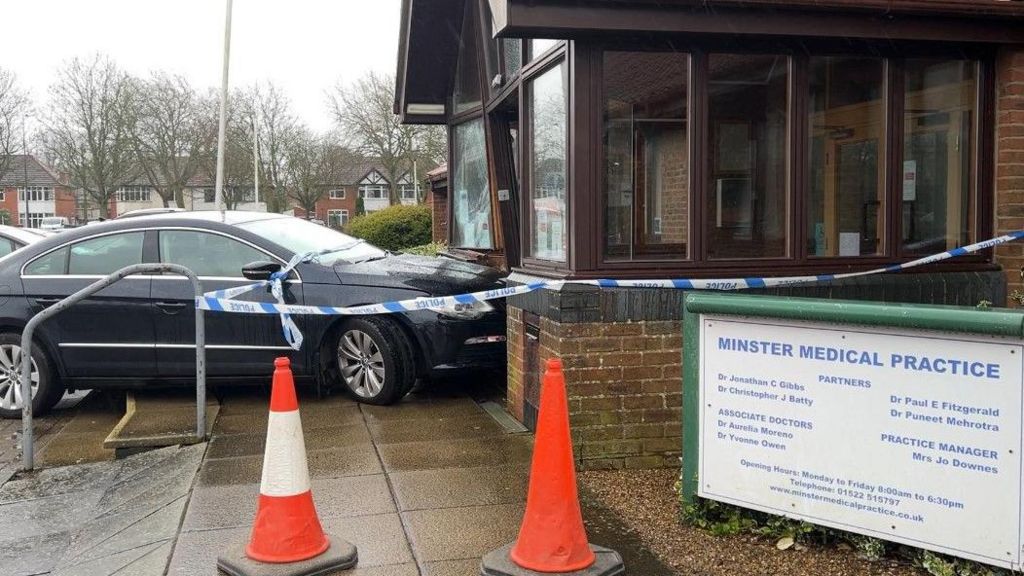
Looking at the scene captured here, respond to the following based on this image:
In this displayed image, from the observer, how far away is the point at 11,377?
7.32 m

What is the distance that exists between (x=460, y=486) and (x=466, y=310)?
216 cm

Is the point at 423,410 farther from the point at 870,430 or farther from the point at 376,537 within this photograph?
the point at 870,430

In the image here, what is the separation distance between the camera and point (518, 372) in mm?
6242

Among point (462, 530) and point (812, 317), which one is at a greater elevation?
point (812, 317)

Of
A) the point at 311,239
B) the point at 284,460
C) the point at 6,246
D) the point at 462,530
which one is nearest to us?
the point at 284,460

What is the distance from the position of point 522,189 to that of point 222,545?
3271 mm

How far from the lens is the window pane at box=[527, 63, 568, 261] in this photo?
18.4ft

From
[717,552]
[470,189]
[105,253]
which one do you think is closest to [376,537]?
[717,552]

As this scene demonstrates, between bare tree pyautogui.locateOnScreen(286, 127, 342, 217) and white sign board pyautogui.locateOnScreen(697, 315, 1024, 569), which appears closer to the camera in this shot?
white sign board pyautogui.locateOnScreen(697, 315, 1024, 569)

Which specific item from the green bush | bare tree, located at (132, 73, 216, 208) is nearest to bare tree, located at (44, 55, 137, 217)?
bare tree, located at (132, 73, 216, 208)

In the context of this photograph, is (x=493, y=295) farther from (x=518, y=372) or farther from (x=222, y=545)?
(x=222, y=545)

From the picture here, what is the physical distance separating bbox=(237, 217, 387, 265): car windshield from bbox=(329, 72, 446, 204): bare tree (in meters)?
40.5

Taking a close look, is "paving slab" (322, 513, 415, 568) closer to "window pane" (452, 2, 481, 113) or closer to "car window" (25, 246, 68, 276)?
"car window" (25, 246, 68, 276)

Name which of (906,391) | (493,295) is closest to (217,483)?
(493,295)
